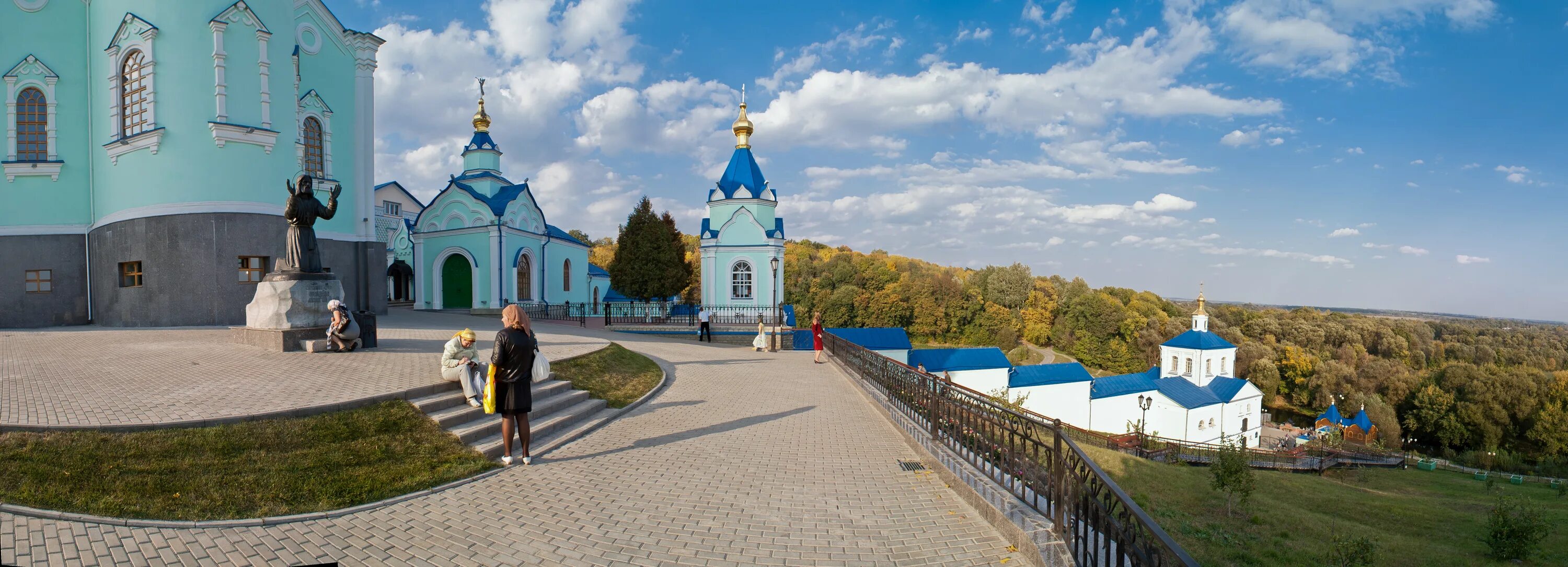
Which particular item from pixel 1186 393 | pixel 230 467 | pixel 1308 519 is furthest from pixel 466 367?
pixel 1186 393

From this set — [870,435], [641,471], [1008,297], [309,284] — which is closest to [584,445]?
[641,471]

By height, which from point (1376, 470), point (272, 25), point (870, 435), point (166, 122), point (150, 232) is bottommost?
point (1376, 470)

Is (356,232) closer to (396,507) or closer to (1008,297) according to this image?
(396,507)

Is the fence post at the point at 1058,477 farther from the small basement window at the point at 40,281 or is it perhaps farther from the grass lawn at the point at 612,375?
the small basement window at the point at 40,281

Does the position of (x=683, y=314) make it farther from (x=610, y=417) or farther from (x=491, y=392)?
(x=491, y=392)

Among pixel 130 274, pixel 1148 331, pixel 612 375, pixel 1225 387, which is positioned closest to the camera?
pixel 612 375

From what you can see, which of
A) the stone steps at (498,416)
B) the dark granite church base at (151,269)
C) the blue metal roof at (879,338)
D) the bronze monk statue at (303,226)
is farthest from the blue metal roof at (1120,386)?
the dark granite church base at (151,269)

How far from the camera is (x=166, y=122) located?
1431cm

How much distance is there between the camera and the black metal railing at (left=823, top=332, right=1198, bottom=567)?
308 centimetres

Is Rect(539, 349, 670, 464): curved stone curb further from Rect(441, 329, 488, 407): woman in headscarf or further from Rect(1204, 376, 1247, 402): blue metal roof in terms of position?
Rect(1204, 376, 1247, 402): blue metal roof

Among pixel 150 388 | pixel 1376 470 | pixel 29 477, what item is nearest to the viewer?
pixel 29 477

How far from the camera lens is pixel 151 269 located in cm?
1445

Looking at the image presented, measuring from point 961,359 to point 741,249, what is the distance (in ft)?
41.5

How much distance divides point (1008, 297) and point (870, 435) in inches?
2555
